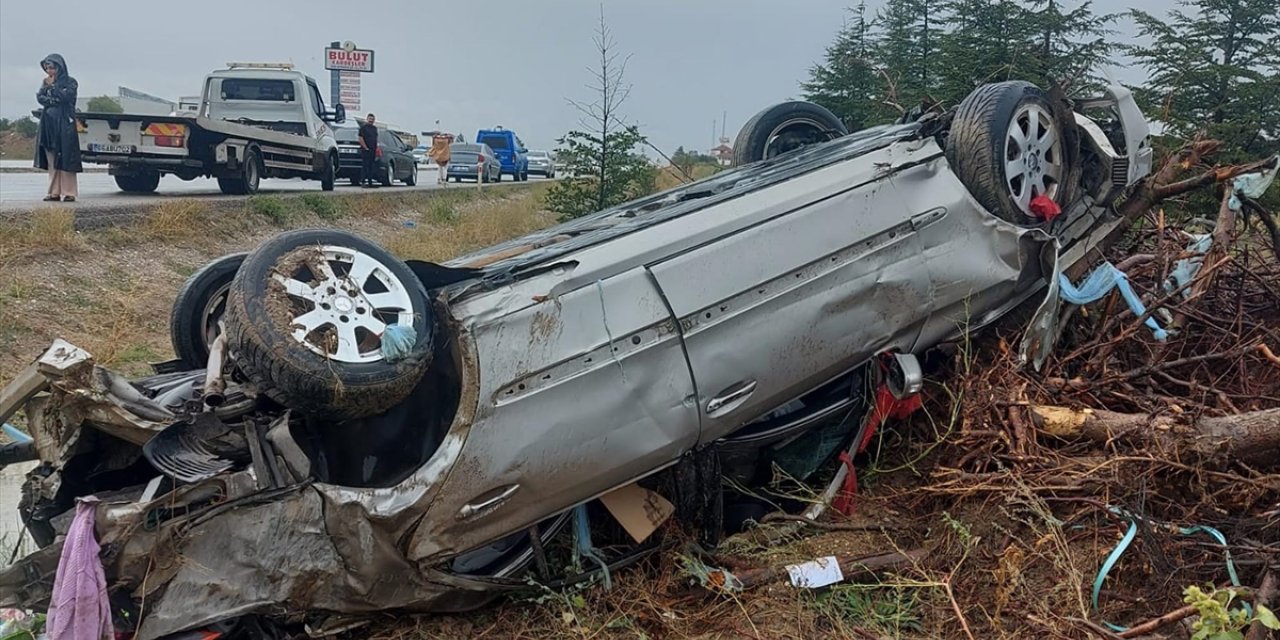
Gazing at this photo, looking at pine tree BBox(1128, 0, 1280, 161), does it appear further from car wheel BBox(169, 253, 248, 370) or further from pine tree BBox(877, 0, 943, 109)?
car wheel BBox(169, 253, 248, 370)

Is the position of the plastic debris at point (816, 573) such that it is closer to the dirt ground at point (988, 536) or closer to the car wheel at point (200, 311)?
the dirt ground at point (988, 536)

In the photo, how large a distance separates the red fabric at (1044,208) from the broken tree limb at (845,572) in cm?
162

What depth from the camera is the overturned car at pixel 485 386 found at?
2.69 m

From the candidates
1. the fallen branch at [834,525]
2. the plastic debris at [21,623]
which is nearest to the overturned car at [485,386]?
the fallen branch at [834,525]

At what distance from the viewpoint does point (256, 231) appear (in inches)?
448

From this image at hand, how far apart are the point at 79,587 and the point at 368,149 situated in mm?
17056

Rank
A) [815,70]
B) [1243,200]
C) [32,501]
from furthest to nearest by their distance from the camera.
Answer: [815,70], [1243,200], [32,501]

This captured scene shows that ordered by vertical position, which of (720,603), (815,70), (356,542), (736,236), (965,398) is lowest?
(720,603)

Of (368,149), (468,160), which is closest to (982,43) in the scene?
(368,149)

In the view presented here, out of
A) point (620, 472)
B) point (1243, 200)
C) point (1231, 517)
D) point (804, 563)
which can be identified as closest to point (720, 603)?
point (804, 563)

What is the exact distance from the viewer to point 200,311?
3.51m

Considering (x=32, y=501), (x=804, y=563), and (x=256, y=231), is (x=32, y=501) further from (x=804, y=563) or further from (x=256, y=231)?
(x=256, y=231)

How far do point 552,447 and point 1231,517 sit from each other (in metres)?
2.20

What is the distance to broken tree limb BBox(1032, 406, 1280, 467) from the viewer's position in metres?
3.06
